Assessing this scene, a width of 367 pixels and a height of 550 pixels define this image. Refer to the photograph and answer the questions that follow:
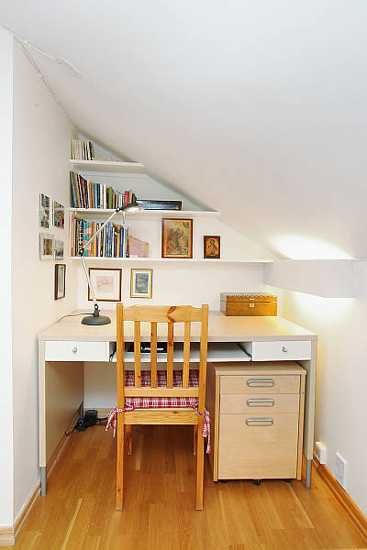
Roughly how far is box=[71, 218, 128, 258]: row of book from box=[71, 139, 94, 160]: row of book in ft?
1.47

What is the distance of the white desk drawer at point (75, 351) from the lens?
1.82 metres

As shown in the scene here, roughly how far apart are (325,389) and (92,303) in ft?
5.68

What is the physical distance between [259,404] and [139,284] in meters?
1.28

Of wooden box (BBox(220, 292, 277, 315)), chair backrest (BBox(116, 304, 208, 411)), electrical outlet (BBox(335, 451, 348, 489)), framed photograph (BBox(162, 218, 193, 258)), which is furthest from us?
framed photograph (BBox(162, 218, 193, 258))

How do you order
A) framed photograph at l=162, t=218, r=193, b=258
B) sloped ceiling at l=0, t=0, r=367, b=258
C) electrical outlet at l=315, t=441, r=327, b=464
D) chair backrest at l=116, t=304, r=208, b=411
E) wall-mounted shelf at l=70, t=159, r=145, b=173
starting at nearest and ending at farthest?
sloped ceiling at l=0, t=0, r=367, b=258 → chair backrest at l=116, t=304, r=208, b=411 → electrical outlet at l=315, t=441, r=327, b=464 → wall-mounted shelf at l=70, t=159, r=145, b=173 → framed photograph at l=162, t=218, r=193, b=258

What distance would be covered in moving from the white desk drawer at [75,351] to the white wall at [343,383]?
1253 mm

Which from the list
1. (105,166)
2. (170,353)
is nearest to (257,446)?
(170,353)

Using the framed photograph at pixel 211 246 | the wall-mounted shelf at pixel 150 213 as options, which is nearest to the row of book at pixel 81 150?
the wall-mounted shelf at pixel 150 213

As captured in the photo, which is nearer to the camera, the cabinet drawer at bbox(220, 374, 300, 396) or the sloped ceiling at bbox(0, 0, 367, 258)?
the sloped ceiling at bbox(0, 0, 367, 258)

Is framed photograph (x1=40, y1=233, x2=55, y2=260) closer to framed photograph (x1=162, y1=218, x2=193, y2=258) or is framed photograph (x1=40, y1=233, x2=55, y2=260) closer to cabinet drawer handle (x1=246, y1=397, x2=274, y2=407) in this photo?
framed photograph (x1=162, y1=218, x2=193, y2=258)

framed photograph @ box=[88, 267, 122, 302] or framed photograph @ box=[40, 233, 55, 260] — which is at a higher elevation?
framed photograph @ box=[40, 233, 55, 260]

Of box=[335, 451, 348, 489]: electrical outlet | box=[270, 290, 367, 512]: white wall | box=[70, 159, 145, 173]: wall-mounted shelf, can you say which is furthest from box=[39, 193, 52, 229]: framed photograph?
box=[335, 451, 348, 489]: electrical outlet

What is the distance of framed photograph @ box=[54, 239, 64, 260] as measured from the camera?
6.87 feet

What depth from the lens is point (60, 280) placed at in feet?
7.34
